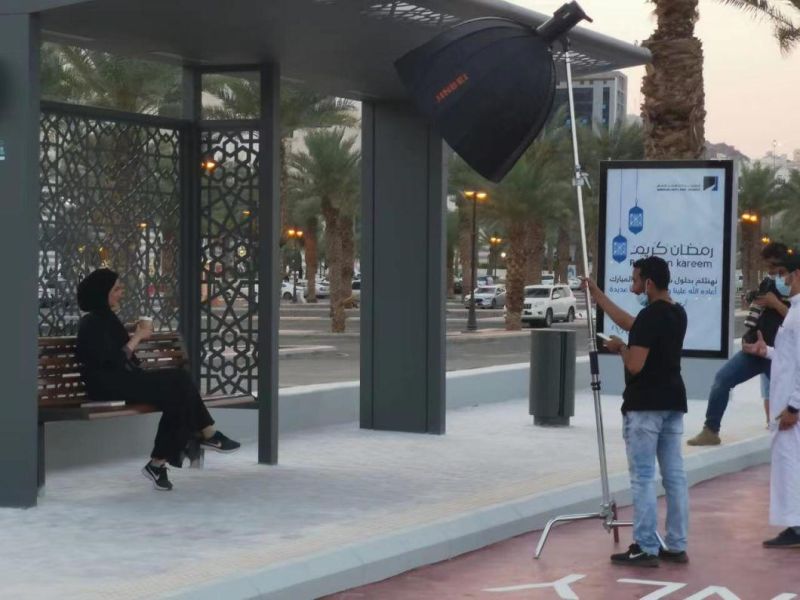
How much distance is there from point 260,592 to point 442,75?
3.60m

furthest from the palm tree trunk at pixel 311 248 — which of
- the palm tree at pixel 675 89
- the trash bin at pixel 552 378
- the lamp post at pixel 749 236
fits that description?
the trash bin at pixel 552 378

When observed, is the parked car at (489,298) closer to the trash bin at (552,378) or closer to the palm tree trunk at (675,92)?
the palm tree trunk at (675,92)

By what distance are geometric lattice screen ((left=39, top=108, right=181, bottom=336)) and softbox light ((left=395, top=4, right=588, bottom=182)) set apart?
280 centimetres

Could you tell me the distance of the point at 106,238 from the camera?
1110 centimetres

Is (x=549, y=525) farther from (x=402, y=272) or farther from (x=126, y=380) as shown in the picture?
(x=402, y=272)

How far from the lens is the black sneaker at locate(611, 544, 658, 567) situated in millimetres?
8227

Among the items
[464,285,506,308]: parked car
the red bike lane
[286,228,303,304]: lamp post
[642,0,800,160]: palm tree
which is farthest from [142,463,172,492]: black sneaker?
[286,228,303,304]: lamp post

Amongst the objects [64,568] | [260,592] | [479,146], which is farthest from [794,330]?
[64,568]

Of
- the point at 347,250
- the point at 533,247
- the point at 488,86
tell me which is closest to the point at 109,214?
the point at 488,86

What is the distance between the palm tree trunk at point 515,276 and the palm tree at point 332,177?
5579 mm

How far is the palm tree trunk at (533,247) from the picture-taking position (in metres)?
56.5

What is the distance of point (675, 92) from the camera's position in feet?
72.2

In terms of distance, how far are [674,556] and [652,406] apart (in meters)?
0.92

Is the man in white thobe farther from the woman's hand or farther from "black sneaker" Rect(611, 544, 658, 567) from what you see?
the woman's hand
